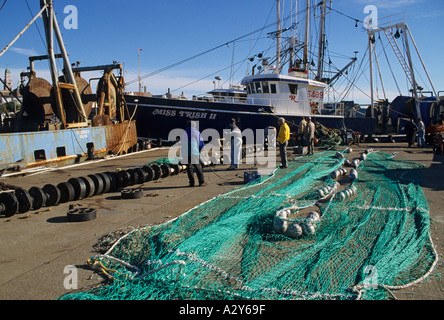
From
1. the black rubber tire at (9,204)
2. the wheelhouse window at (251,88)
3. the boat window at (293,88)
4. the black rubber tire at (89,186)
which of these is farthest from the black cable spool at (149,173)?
the boat window at (293,88)

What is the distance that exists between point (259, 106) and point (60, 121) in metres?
10.2

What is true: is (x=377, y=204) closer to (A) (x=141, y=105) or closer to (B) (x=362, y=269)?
(B) (x=362, y=269)

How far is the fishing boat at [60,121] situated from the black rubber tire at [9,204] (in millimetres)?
4584

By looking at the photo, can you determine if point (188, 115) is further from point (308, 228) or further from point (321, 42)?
point (308, 228)

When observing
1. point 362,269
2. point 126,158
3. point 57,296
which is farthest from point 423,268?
point 126,158

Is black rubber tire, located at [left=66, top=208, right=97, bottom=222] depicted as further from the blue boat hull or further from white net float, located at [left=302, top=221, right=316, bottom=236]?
the blue boat hull

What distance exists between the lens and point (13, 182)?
8.46 m

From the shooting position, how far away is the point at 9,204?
215 inches

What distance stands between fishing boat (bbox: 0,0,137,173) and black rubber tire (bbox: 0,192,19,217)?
4.58 metres

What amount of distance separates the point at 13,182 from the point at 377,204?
8.65 meters

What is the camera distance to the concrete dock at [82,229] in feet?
10.4

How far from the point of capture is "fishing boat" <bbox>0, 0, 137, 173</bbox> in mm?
10312

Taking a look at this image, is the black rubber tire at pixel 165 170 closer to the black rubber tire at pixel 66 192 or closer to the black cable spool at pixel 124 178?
the black cable spool at pixel 124 178
